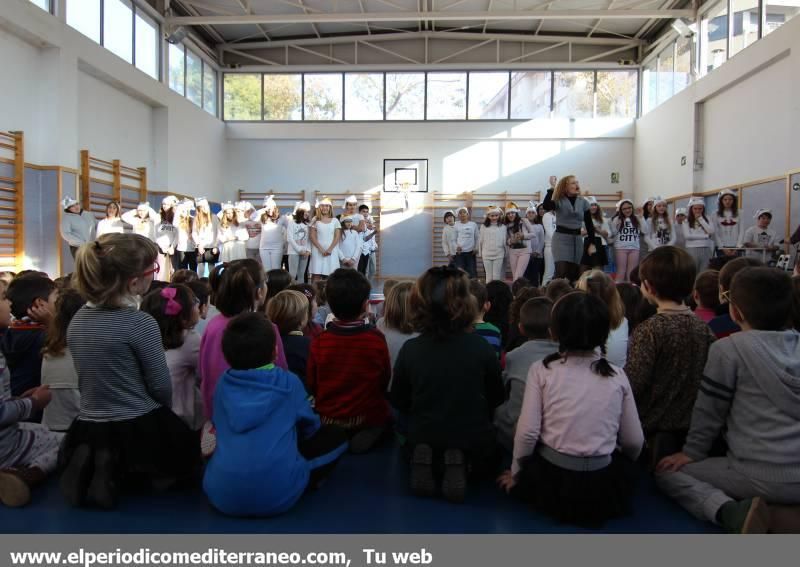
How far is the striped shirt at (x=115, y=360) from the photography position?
6.59 feet

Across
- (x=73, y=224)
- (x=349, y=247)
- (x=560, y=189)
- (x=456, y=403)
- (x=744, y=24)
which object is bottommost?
(x=456, y=403)

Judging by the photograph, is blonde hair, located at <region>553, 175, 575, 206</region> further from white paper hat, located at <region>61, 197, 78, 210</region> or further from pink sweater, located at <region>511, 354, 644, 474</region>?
white paper hat, located at <region>61, 197, 78, 210</region>

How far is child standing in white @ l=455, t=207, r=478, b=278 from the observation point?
980 centimetres

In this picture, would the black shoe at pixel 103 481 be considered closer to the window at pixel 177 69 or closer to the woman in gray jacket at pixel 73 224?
the woman in gray jacket at pixel 73 224

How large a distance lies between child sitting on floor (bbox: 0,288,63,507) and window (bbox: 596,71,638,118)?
13.1 meters

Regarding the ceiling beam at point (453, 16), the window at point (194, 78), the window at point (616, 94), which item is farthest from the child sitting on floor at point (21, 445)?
the window at point (616, 94)

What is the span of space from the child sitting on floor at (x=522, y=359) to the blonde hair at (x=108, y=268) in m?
1.45

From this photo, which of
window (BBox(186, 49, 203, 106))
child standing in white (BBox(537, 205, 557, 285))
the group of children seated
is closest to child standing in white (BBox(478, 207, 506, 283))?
child standing in white (BBox(537, 205, 557, 285))

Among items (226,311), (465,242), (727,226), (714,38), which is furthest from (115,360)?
(714,38)

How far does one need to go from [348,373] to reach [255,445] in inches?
29.5

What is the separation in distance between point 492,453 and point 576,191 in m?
3.85

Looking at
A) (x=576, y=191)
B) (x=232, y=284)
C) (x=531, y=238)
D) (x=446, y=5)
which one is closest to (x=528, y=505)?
(x=232, y=284)

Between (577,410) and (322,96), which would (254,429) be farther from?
(322,96)

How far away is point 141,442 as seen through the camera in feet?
6.83
